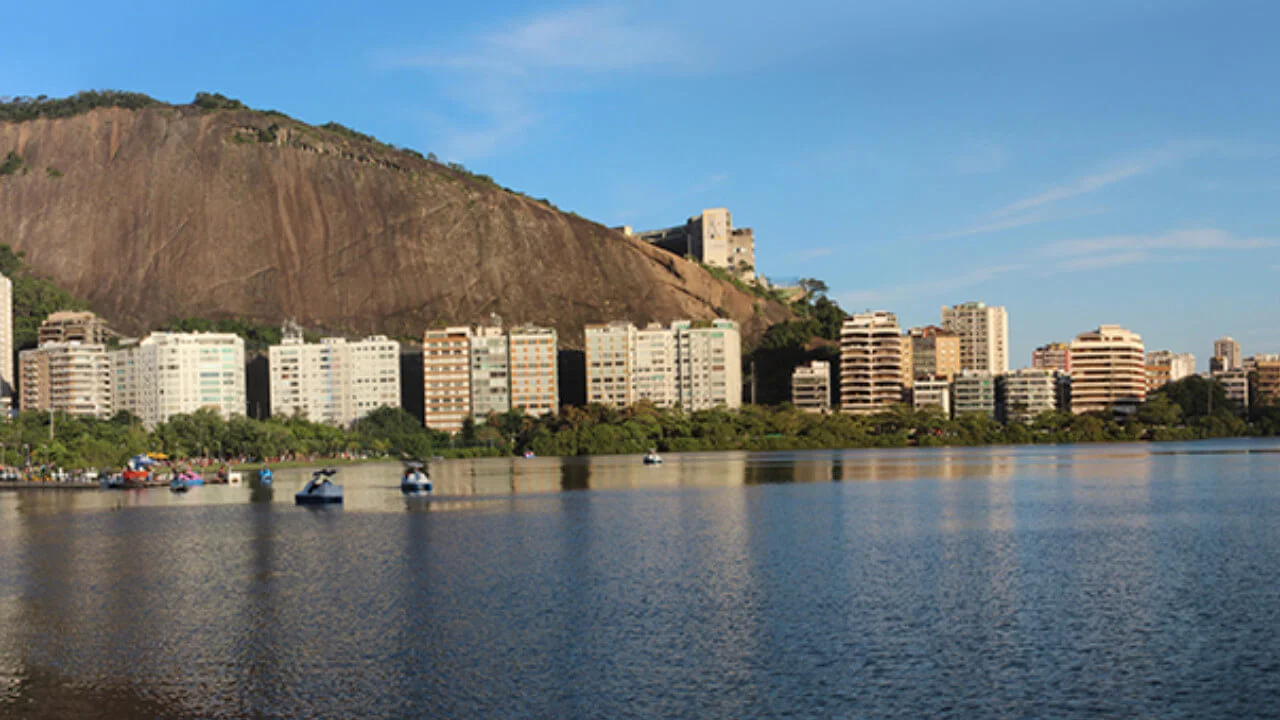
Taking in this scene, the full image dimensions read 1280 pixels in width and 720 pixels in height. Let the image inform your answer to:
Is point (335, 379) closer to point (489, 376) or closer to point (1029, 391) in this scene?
point (489, 376)

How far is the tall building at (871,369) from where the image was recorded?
15212 centimetres

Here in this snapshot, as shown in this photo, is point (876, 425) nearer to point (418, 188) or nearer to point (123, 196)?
point (418, 188)

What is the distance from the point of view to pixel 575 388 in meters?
161

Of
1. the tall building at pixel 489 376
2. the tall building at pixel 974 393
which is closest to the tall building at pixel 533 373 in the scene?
the tall building at pixel 489 376

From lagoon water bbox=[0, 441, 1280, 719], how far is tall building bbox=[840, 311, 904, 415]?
312 ft

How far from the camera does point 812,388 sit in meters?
153

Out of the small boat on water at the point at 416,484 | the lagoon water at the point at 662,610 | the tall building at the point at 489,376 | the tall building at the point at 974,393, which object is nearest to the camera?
the lagoon water at the point at 662,610

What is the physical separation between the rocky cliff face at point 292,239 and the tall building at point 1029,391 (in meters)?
40.5

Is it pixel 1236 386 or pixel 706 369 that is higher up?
pixel 706 369

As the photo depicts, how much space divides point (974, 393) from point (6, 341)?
11917 centimetres

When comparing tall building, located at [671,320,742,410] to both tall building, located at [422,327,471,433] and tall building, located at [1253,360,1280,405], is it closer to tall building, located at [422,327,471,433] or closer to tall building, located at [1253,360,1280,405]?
tall building, located at [422,327,471,433]

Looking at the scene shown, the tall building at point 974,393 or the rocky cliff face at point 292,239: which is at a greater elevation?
the rocky cliff face at point 292,239

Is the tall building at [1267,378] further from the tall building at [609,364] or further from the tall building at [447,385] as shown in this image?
the tall building at [447,385]

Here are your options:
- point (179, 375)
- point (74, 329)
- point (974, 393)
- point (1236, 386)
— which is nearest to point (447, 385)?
point (179, 375)
